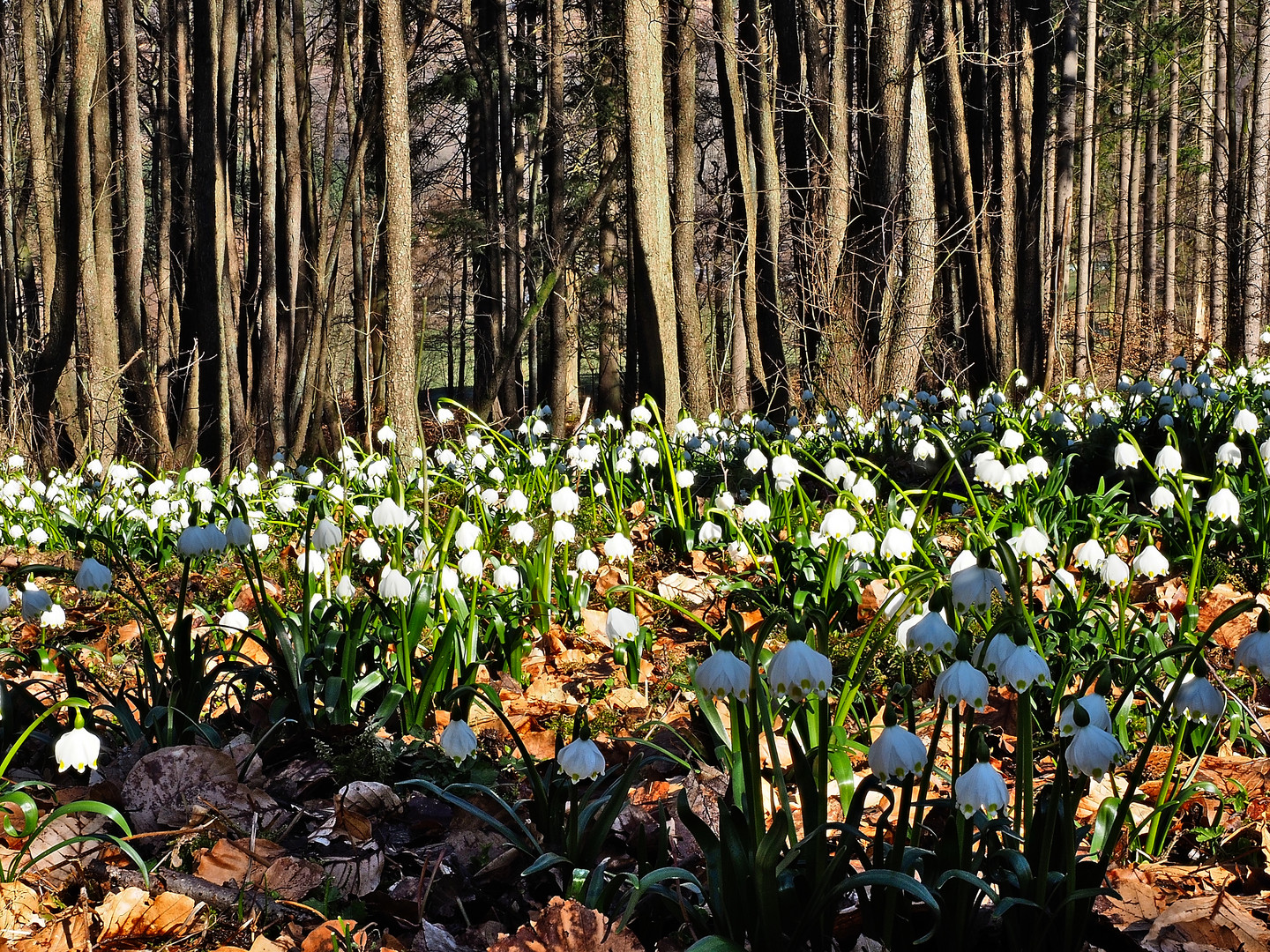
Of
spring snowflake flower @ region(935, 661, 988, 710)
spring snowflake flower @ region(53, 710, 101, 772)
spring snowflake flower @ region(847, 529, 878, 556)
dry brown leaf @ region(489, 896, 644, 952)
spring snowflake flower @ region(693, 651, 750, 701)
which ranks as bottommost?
dry brown leaf @ region(489, 896, 644, 952)

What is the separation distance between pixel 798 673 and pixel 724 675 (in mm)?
108

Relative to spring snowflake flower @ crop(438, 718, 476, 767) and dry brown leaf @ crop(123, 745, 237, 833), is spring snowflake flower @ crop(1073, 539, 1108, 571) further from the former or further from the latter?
dry brown leaf @ crop(123, 745, 237, 833)

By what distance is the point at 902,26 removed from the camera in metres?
8.83

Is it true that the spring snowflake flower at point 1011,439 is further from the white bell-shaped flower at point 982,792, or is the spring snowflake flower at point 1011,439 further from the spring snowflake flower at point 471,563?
the white bell-shaped flower at point 982,792

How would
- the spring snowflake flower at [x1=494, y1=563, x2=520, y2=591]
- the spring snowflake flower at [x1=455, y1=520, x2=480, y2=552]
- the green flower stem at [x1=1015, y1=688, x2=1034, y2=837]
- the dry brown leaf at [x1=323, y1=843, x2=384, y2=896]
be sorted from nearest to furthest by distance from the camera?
the green flower stem at [x1=1015, y1=688, x2=1034, y2=837] → the dry brown leaf at [x1=323, y1=843, x2=384, y2=896] → the spring snowflake flower at [x1=455, y1=520, x2=480, y2=552] → the spring snowflake flower at [x1=494, y1=563, x2=520, y2=591]

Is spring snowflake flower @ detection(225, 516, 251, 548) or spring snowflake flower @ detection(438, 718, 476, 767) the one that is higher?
spring snowflake flower @ detection(225, 516, 251, 548)

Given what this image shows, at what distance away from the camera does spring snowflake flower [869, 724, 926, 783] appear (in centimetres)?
156

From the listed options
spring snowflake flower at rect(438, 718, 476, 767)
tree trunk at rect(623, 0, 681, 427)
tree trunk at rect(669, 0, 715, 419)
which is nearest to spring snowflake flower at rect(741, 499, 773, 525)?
spring snowflake flower at rect(438, 718, 476, 767)

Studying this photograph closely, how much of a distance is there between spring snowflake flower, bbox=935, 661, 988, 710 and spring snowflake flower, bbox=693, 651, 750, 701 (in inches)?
11.0

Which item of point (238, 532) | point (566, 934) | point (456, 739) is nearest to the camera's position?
point (566, 934)

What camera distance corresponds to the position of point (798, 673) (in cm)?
154

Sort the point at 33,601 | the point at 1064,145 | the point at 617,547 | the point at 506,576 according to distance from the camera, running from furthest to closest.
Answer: the point at 1064,145 → the point at 617,547 → the point at 506,576 → the point at 33,601

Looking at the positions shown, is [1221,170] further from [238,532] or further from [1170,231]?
[238,532]

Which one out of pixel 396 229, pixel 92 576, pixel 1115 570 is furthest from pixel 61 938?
pixel 396 229
